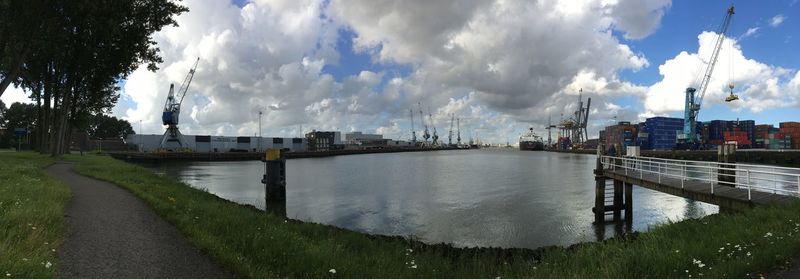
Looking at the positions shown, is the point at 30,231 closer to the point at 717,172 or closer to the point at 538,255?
the point at 538,255

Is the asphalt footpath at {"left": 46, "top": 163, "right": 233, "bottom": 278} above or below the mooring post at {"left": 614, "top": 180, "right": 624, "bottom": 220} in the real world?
above

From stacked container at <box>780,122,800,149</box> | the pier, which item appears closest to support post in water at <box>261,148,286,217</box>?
the pier

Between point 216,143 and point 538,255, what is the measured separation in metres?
168

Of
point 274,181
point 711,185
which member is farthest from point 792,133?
point 274,181

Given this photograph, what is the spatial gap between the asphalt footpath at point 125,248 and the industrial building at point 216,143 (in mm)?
137175

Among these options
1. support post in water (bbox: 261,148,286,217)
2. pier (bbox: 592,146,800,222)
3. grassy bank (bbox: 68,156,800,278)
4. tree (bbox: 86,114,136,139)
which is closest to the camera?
grassy bank (bbox: 68,156,800,278)

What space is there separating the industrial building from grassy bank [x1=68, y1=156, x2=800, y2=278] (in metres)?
139

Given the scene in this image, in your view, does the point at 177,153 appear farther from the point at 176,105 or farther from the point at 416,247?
the point at 416,247

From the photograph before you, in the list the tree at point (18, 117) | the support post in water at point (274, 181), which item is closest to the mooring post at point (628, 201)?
the support post in water at point (274, 181)

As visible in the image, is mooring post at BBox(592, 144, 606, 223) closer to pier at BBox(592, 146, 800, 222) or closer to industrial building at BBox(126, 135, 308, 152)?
pier at BBox(592, 146, 800, 222)

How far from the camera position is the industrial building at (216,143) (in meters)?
146

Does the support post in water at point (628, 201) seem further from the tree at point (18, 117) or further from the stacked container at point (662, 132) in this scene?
the stacked container at point (662, 132)

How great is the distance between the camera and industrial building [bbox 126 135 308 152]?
481ft

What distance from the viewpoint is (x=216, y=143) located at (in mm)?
165125
